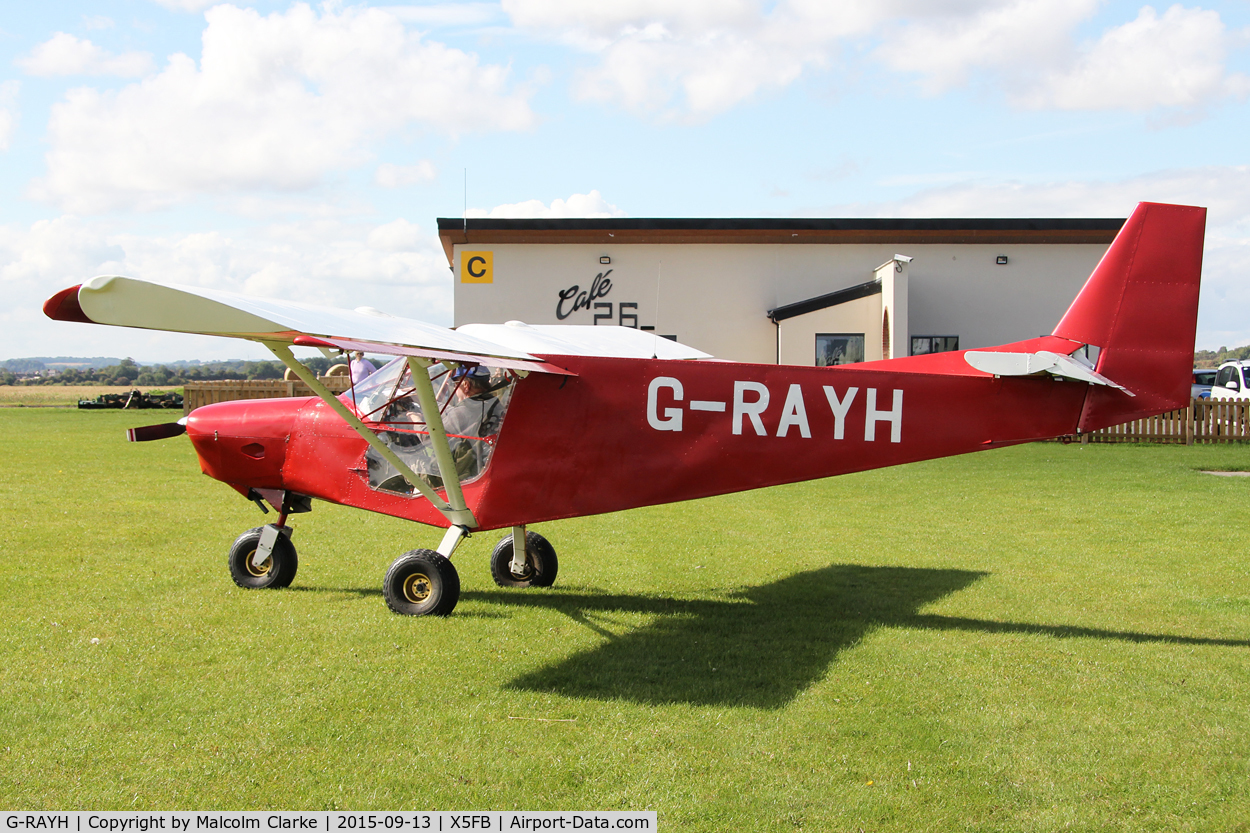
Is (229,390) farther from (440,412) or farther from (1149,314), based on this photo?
(1149,314)

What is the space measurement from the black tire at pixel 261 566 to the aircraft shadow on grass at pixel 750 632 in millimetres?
1578

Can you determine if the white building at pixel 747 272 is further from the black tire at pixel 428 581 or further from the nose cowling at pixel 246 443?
the black tire at pixel 428 581

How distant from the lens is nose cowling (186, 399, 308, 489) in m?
7.83

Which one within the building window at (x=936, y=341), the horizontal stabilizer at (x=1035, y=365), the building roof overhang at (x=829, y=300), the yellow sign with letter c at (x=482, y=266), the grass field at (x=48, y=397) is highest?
the yellow sign with letter c at (x=482, y=266)

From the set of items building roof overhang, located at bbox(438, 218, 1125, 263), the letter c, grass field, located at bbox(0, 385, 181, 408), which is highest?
building roof overhang, located at bbox(438, 218, 1125, 263)

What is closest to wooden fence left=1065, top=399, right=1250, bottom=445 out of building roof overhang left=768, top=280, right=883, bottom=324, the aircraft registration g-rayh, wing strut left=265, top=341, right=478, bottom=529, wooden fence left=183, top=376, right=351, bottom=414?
building roof overhang left=768, top=280, right=883, bottom=324

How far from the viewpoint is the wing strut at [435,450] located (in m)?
6.63

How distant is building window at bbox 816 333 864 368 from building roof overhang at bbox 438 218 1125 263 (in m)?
3.44

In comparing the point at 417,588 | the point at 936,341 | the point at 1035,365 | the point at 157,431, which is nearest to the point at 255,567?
the point at 157,431

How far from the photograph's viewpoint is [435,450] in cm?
697

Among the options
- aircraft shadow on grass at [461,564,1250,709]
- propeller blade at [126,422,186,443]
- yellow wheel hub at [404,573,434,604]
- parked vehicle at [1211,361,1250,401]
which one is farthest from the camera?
parked vehicle at [1211,361,1250,401]

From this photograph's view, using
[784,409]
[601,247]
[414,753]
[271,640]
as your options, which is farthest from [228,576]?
[601,247]

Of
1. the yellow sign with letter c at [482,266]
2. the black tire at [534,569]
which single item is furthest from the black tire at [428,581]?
the yellow sign with letter c at [482,266]

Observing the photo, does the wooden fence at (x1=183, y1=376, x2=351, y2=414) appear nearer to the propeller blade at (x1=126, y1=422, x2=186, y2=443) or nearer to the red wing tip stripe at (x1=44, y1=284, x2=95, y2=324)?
the propeller blade at (x1=126, y1=422, x2=186, y2=443)
